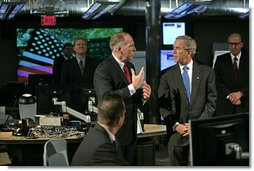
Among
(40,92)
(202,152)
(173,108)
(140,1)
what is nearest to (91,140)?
(202,152)

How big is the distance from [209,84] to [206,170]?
154 cm

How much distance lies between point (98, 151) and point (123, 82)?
1317 mm

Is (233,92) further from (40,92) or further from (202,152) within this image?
(202,152)

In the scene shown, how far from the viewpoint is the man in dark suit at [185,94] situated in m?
4.38

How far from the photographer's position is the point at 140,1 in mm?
8133

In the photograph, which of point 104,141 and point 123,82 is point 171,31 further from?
point 104,141

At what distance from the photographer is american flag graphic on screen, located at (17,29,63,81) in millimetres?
8656

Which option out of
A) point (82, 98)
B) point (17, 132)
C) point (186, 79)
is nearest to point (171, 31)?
point (82, 98)

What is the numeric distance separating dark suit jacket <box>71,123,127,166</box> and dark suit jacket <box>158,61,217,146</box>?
4.79ft

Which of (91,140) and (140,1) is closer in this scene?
(91,140)

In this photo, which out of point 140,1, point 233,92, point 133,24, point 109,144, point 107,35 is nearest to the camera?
point 109,144

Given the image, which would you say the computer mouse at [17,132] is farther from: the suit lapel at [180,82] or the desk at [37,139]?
the suit lapel at [180,82]

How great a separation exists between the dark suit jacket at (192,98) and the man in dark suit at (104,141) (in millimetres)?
1351

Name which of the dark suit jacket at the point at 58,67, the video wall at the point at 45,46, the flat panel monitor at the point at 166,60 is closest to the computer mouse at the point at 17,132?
the dark suit jacket at the point at 58,67
